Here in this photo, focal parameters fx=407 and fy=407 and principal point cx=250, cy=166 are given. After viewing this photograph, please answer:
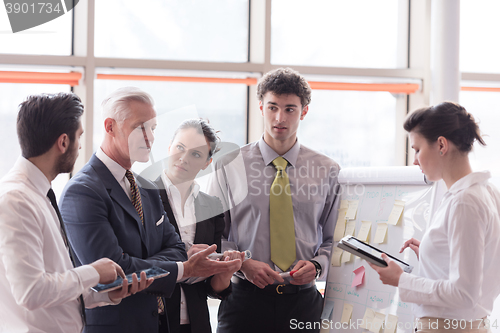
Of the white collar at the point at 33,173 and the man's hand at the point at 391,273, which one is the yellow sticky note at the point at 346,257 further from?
the white collar at the point at 33,173

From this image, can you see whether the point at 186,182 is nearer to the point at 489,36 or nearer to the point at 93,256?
the point at 93,256

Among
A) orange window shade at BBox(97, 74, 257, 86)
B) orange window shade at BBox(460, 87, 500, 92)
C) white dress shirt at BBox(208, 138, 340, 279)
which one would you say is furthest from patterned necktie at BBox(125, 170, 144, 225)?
orange window shade at BBox(460, 87, 500, 92)

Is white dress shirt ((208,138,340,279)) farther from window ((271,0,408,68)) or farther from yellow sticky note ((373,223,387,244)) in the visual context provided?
window ((271,0,408,68))

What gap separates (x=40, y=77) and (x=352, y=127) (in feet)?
8.60

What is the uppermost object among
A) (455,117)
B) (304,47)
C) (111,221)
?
(304,47)

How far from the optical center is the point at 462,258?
1290 millimetres

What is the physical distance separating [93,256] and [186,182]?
62cm

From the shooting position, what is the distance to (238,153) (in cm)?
228

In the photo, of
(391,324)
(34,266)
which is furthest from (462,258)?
(34,266)

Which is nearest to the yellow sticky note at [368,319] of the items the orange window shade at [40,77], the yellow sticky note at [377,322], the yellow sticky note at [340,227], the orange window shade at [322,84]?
the yellow sticky note at [377,322]

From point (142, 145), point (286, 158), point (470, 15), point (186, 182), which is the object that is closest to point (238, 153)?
point (286, 158)

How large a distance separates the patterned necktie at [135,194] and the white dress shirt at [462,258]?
99 centimetres

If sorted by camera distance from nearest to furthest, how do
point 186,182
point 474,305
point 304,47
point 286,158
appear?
point 474,305
point 186,182
point 286,158
point 304,47

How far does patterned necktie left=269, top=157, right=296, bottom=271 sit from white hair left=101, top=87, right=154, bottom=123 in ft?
2.73
